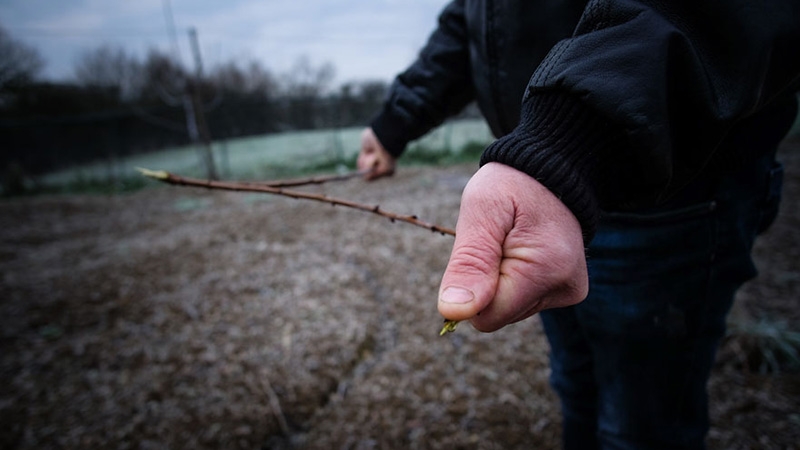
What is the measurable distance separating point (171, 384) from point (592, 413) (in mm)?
2169

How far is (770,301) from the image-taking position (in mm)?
2639

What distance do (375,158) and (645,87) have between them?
103 centimetres

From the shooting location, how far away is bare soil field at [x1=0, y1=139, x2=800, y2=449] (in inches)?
75.2

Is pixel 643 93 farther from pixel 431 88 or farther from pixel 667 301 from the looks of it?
pixel 431 88

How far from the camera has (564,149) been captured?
0.57 meters

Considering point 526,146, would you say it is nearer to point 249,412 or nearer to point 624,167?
point 624,167

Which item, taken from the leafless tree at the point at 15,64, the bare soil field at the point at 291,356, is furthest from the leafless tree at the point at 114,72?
the bare soil field at the point at 291,356

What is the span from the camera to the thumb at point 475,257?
1.60 feet

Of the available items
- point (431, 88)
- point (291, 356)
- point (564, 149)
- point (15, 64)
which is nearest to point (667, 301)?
point (564, 149)

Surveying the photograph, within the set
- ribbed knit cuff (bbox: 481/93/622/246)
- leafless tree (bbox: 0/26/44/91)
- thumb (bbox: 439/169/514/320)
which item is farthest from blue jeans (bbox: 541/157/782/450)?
leafless tree (bbox: 0/26/44/91)

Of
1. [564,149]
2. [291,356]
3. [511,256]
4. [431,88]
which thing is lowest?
[291,356]

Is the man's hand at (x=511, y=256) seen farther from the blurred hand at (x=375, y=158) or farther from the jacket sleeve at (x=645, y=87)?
the blurred hand at (x=375, y=158)

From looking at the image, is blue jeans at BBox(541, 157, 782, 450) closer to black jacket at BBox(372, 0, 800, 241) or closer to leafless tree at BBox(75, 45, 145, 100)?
black jacket at BBox(372, 0, 800, 241)

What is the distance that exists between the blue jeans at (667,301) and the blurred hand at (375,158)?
79 centimetres
